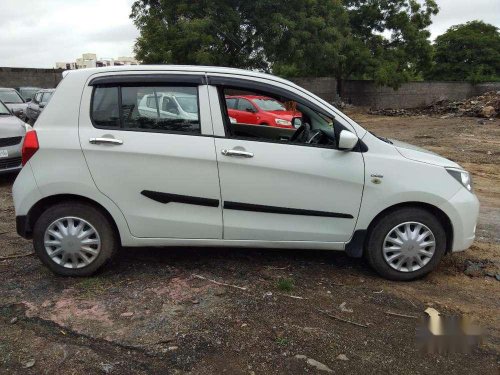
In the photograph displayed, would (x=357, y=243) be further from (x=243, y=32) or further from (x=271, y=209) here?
(x=243, y=32)

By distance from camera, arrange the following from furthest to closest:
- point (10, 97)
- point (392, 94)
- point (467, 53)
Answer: point (467, 53), point (392, 94), point (10, 97)

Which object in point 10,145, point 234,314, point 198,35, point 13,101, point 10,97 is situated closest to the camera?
point 234,314

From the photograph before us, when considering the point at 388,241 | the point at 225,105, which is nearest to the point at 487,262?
the point at 388,241

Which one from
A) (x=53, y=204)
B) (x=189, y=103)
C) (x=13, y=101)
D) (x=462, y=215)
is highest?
(x=189, y=103)

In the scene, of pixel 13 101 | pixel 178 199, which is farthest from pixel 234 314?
pixel 13 101

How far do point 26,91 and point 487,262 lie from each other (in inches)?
866

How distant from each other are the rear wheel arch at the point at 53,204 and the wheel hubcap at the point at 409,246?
2.34 metres

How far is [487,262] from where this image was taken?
4.71m

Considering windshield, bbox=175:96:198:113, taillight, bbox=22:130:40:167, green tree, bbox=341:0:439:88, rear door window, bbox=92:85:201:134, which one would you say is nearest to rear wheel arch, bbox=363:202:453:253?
rear door window, bbox=92:85:201:134

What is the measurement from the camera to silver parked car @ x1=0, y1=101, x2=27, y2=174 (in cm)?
786

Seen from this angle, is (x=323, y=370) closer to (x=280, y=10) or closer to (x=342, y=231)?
(x=342, y=231)

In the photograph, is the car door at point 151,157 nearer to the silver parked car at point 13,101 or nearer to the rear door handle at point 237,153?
the rear door handle at point 237,153

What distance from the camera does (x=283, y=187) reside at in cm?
389

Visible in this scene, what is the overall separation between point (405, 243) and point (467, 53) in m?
40.9
